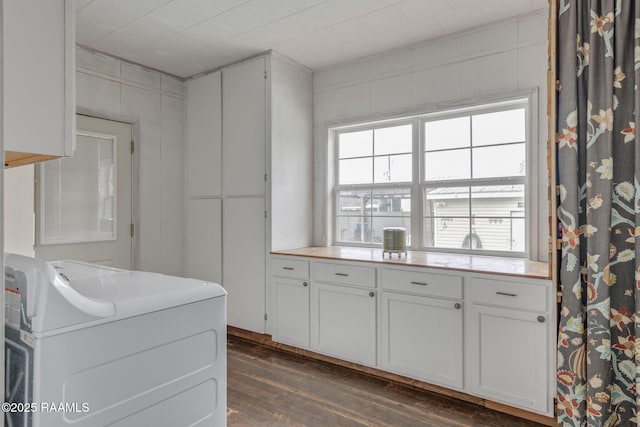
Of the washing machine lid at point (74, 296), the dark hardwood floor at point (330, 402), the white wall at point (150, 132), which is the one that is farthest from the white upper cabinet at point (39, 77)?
the white wall at point (150, 132)

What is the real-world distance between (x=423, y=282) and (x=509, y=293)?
52 centimetres

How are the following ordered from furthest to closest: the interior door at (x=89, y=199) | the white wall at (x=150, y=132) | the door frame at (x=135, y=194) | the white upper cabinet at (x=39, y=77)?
1. the door frame at (x=135, y=194)
2. the white wall at (x=150, y=132)
3. the interior door at (x=89, y=199)
4. the white upper cabinet at (x=39, y=77)

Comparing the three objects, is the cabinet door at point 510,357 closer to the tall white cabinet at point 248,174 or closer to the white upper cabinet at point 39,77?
the tall white cabinet at point 248,174

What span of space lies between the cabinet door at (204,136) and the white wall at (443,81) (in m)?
0.95

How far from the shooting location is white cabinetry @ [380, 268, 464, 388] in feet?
8.23

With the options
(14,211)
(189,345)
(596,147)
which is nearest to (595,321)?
(596,147)

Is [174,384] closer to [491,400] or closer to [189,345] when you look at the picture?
[189,345]

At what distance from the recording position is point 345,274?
298 centimetres

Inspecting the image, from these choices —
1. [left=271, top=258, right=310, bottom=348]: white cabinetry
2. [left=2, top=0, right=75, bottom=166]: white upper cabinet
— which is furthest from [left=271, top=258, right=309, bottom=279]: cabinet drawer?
[left=2, top=0, right=75, bottom=166]: white upper cabinet

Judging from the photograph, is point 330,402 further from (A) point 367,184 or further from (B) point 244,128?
(B) point 244,128

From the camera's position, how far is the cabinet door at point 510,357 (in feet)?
7.32

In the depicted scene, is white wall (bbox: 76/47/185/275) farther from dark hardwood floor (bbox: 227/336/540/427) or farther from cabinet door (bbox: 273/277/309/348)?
dark hardwood floor (bbox: 227/336/540/427)

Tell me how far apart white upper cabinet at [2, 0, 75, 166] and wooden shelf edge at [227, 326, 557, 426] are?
248cm

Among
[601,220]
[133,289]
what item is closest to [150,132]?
[133,289]
